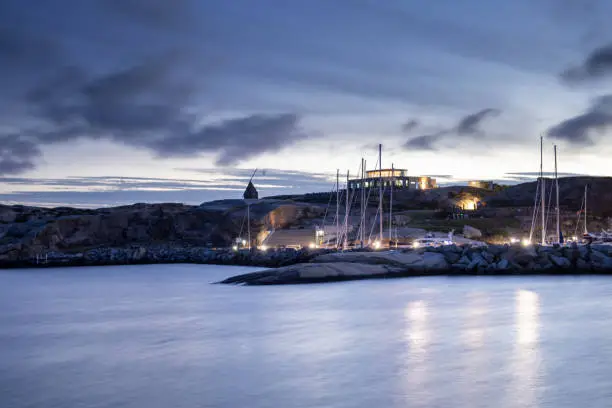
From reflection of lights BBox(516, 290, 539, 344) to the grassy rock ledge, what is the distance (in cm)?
1105

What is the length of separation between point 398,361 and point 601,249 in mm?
37270

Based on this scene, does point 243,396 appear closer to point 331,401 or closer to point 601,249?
point 331,401

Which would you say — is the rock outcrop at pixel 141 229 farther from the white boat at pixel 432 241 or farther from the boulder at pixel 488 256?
the boulder at pixel 488 256

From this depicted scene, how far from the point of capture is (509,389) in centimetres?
1602

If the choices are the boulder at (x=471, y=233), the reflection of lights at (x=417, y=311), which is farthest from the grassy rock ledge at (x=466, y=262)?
the boulder at (x=471, y=233)

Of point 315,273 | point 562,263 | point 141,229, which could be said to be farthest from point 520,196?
point 315,273

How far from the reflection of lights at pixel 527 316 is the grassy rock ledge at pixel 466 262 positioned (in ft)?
36.3

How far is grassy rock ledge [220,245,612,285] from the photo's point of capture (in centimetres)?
4688

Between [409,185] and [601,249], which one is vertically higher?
[409,185]

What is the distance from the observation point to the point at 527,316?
94.9ft

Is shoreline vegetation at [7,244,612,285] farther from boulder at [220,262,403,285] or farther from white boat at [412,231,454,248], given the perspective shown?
white boat at [412,231,454,248]

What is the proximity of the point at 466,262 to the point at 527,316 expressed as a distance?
21174 millimetres

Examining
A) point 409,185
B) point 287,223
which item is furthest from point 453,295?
point 409,185

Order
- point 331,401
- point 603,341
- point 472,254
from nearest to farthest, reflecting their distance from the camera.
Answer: point 331,401 → point 603,341 → point 472,254
